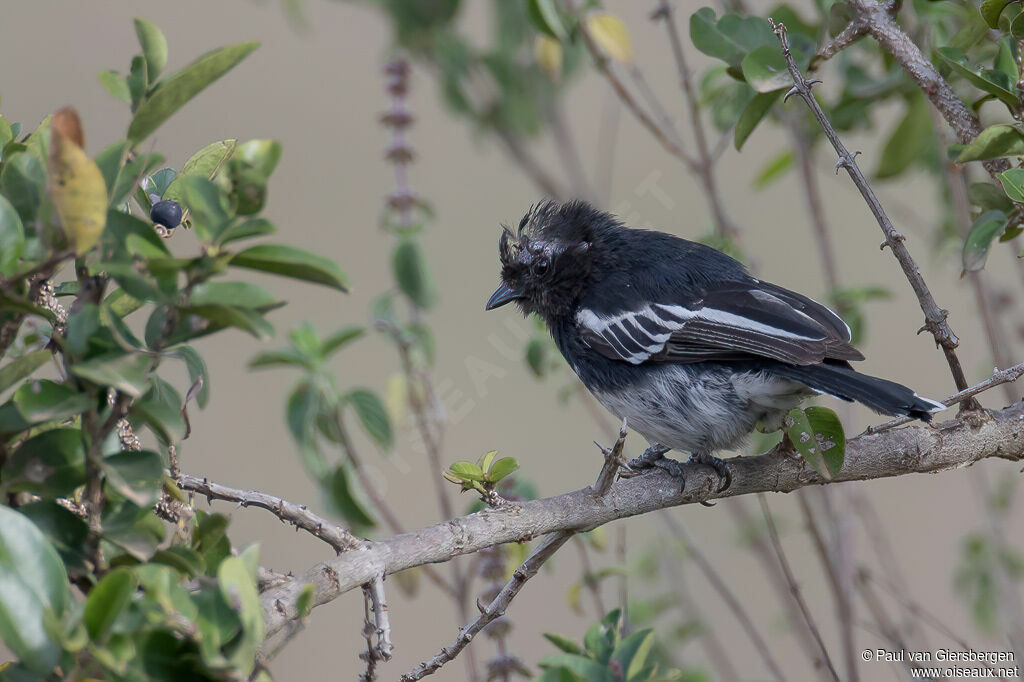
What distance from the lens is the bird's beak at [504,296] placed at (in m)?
4.33

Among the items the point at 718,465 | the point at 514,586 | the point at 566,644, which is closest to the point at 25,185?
the point at 514,586

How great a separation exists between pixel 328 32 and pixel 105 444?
990cm

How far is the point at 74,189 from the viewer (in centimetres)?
135

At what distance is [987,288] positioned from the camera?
162 inches

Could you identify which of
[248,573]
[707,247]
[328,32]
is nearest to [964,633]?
[707,247]

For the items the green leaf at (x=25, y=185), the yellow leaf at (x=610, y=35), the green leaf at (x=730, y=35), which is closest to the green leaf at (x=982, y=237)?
the green leaf at (x=730, y=35)

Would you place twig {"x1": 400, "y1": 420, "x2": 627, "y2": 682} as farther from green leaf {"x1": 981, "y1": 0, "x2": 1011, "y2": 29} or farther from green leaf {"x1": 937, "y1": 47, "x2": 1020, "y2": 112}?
green leaf {"x1": 981, "y1": 0, "x2": 1011, "y2": 29}

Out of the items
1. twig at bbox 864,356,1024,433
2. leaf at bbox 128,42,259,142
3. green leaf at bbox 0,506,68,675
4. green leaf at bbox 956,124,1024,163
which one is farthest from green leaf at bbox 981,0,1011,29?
green leaf at bbox 0,506,68,675

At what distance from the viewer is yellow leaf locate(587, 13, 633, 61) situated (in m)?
3.76

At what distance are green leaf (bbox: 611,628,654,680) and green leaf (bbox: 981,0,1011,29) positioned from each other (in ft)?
6.47

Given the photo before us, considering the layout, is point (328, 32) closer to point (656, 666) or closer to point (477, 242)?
point (477, 242)

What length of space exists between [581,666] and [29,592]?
1170 mm

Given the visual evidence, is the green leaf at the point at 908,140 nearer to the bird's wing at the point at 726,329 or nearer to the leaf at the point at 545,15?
the bird's wing at the point at 726,329

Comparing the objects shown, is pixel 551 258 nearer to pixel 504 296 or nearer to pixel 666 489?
pixel 504 296
